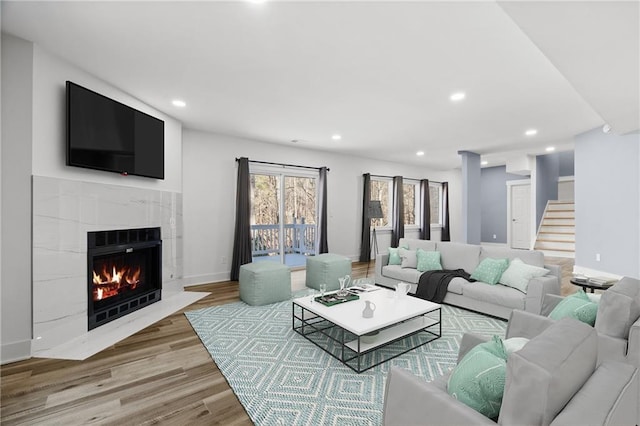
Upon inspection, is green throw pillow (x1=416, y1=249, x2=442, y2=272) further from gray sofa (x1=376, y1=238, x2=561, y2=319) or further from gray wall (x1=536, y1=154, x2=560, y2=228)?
gray wall (x1=536, y1=154, x2=560, y2=228)

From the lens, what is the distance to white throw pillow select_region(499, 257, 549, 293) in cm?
321

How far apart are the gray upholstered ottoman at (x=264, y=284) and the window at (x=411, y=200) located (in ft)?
17.7

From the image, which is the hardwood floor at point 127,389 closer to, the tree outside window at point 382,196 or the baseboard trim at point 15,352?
the baseboard trim at point 15,352

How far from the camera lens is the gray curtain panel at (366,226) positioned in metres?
7.07

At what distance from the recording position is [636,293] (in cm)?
183

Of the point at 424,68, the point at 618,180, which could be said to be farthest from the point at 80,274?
the point at 618,180

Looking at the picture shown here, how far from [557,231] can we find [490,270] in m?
6.52

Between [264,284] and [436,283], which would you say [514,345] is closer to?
[436,283]

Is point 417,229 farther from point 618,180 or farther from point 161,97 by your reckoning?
point 161,97

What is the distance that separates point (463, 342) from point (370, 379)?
2.54ft

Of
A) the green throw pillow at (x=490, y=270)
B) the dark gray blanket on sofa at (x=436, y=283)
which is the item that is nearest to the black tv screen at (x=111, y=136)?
A: the dark gray blanket on sofa at (x=436, y=283)

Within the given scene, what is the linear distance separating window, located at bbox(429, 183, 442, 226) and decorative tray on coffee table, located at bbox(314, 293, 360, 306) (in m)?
7.01

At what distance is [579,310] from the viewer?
187 centimetres

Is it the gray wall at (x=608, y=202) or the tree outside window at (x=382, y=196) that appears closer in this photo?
the gray wall at (x=608, y=202)
